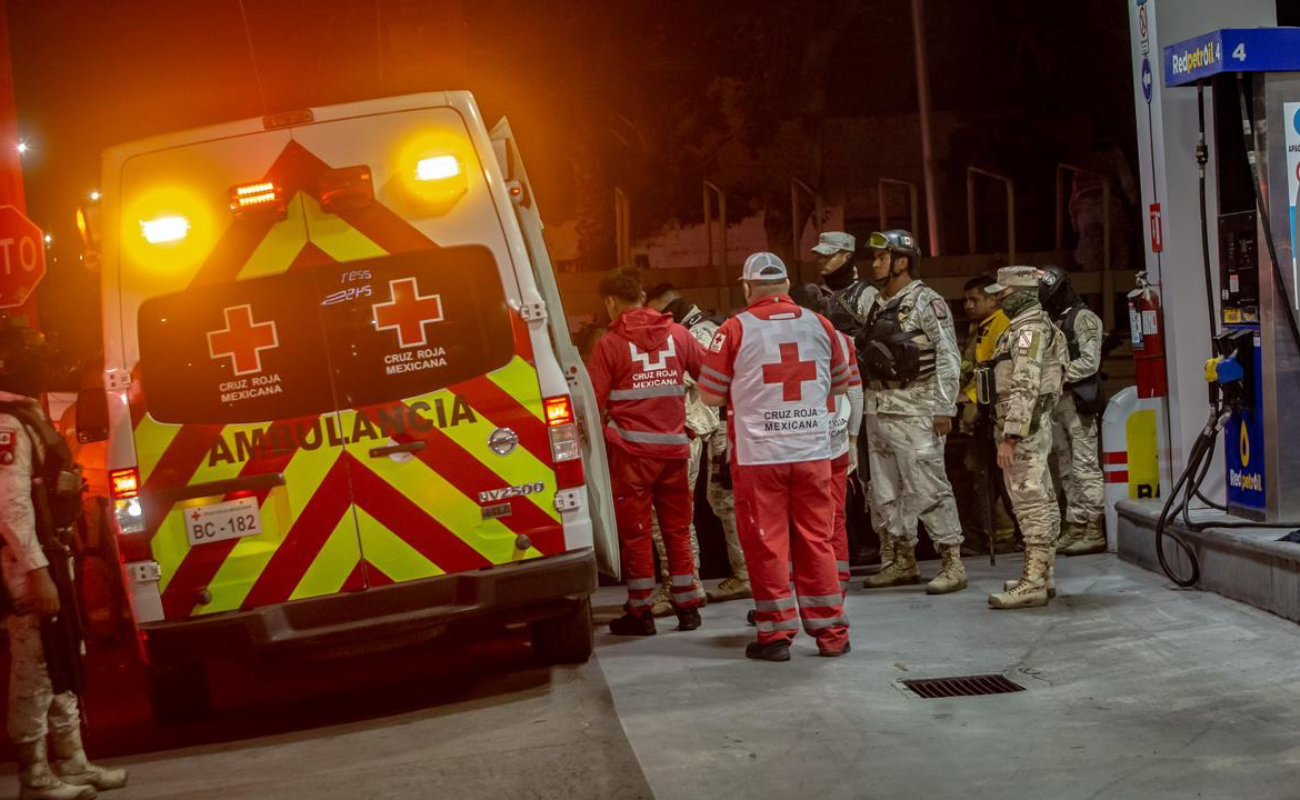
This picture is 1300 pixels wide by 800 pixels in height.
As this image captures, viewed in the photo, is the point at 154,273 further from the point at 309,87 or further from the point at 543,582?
the point at 309,87

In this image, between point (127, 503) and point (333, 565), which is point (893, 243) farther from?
point (127, 503)

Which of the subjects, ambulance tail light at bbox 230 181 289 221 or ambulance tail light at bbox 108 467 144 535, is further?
ambulance tail light at bbox 230 181 289 221

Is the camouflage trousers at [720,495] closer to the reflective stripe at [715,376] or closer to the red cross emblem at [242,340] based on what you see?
the reflective stripe at [715,376]

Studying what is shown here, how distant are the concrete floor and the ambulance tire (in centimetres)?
11

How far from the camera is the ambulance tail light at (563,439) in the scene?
6270mm

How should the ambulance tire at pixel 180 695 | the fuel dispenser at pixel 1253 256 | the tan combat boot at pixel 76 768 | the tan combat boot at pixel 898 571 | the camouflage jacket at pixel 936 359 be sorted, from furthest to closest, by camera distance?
the tan combat boot at pixel 898 571 < the camouflage jacket at pixel 936 359 < the fuel dispenser at pixel 1253 256 < the ambulance tire at pixel 180 695 < the tan combat boot at pixel 76 768

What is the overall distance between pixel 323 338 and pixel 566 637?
6.01 ft

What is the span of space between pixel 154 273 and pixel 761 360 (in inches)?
106

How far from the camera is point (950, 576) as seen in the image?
8453 mm

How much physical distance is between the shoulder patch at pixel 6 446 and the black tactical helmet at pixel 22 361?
22 cm

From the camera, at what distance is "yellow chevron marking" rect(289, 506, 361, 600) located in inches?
242

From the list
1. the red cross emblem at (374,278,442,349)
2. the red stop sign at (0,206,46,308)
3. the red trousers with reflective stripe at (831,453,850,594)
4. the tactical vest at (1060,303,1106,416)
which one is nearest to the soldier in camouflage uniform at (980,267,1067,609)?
the red trousers with reflective stripe at (831,453,850,594)

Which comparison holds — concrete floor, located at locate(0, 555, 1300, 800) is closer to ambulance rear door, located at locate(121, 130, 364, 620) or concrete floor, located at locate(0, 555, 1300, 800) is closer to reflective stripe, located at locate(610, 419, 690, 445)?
ambulance rear door, located at locate(121, 130, 364, 620)

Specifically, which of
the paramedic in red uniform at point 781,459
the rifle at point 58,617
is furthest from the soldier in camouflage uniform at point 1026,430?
the rifle at point 58,617
